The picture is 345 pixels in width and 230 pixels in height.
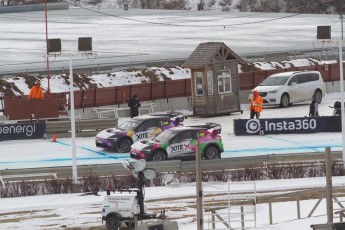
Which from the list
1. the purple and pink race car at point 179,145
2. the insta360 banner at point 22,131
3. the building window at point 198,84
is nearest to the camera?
the purple and pink race car at point 179,145

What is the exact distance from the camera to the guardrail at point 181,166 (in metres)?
37.8

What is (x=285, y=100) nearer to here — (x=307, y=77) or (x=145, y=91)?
(x=307, y=77)

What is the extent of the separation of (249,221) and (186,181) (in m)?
7.90

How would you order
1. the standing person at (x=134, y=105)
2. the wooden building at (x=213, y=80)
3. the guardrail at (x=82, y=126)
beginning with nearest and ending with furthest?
the guardrail at (x=82, y=126)
the standing person at (x=134, y=105)
the wooden building at (x=213, y=80)

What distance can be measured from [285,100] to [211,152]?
15.3 meters

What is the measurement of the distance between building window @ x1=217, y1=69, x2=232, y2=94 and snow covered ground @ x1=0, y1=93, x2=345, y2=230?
52.9 inches

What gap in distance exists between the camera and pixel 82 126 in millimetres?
47938

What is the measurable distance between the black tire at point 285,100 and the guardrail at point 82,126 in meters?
10.7

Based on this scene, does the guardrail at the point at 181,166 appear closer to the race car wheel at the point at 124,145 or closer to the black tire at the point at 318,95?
the race car wheel at the point at 124,145

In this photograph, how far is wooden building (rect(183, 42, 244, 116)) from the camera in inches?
2131

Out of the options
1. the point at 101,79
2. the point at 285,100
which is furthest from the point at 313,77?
the point at 101,79

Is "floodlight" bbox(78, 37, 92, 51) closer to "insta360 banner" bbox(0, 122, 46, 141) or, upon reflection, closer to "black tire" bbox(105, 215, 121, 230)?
"insta360 banner" bbox(0, 122, 46, 141)

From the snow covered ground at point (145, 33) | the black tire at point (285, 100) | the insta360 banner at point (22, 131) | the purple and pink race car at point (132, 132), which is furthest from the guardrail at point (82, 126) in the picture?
the snow covered ground at point (145, 33)

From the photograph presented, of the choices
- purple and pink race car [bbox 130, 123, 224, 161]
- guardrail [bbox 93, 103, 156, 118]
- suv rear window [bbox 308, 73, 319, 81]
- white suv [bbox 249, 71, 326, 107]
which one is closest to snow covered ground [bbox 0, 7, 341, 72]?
guardrail [bbox 93, 103, 156, 118]
